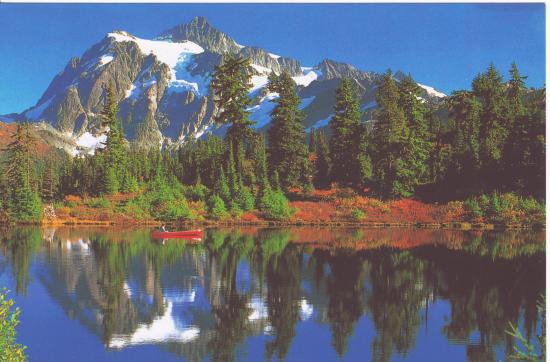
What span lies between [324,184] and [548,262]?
5177 centimetres

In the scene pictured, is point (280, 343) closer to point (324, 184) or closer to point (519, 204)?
point (519, 204)

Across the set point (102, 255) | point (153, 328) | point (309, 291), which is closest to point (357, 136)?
point (102, 255)

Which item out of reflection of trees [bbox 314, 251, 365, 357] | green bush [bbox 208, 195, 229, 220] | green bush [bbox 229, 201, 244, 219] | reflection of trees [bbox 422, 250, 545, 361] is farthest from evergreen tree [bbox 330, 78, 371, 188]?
reflection of trees [bbox 314, 251, 365, 357]

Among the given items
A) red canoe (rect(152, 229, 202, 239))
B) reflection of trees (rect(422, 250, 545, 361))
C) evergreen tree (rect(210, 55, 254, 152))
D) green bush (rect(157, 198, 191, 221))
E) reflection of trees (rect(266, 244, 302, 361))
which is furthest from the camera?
evergreen tree (rect(210, 55, 254, 152))

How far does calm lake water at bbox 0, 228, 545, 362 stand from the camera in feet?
44.8

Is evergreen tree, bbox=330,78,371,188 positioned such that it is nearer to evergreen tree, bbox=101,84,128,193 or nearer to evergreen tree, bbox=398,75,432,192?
evergreen tree, bbox=398,75,432,192

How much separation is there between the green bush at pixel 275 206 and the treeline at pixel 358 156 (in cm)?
9

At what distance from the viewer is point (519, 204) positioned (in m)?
46.4

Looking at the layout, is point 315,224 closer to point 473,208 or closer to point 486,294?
point 473,208

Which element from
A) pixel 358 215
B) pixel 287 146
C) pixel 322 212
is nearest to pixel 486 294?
pixel 358 215

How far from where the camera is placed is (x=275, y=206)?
49312 millimetres

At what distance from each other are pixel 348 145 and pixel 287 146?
19.5 ft

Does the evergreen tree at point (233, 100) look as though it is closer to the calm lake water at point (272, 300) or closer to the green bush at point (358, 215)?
the green bush at point (358, 215)

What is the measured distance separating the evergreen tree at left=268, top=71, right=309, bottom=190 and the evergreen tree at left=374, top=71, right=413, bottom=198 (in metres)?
7.09
